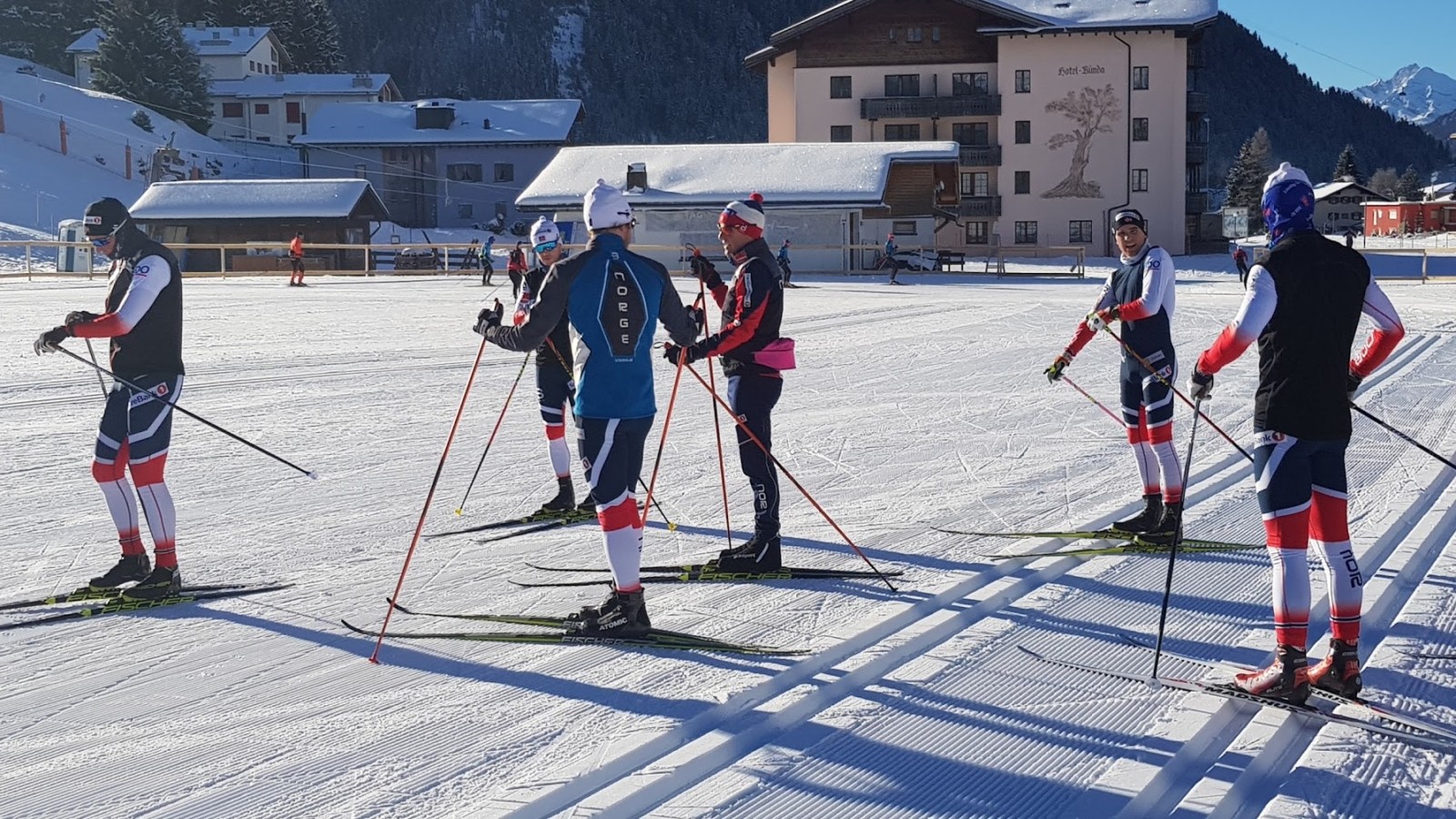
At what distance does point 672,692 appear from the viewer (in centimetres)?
476

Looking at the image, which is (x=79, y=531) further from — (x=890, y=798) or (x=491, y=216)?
(x=491, y=216)

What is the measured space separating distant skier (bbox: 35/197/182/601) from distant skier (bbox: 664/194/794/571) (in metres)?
2.30

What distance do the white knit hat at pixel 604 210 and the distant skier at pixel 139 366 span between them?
205 cm

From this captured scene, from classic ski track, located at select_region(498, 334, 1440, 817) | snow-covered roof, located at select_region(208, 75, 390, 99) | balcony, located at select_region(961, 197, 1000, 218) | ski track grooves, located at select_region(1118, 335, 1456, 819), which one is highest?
snow-covered roof, located at select_region(208, 75, 390, 99)

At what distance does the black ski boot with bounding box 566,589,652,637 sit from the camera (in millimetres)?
5336

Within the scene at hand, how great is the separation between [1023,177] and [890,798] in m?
55.3

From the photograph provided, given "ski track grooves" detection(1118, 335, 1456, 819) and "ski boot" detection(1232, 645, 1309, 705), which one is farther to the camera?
"ski boot" detection(1232, 645, 1309, 705)

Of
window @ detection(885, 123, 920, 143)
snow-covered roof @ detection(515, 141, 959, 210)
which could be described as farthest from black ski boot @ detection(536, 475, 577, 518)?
window @ detection(885, 123, 920, 143)

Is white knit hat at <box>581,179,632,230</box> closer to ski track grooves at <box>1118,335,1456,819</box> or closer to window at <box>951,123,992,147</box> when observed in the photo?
ski track grooves at <box>1118,335,1456,819</box>

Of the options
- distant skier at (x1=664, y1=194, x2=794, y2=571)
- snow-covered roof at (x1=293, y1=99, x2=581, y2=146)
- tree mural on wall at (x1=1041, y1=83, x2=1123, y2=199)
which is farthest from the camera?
snow-covered roof at (x1=293, y1=99, x2=581, y2=146)

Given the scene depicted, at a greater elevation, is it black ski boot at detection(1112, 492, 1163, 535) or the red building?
the red building

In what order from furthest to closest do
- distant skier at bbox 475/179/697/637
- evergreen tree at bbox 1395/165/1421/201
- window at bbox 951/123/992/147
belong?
evergreen tree at bbox 1395/165/1421/201 → window at bbox 951/123/992/147 → distant skier at bbox 475/179/697/637

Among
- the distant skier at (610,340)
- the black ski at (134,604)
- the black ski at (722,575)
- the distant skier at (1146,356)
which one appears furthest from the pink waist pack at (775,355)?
the black ski at (134,604)

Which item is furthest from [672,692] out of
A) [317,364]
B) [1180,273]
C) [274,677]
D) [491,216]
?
[491,216]
